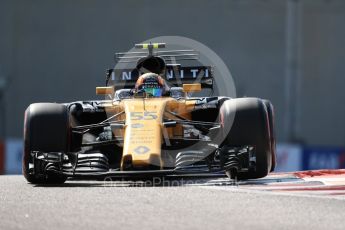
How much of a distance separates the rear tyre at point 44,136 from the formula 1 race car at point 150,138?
0.01 metres

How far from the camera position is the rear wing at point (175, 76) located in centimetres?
1358

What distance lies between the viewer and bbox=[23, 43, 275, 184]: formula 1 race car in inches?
418

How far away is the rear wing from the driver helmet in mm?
1148

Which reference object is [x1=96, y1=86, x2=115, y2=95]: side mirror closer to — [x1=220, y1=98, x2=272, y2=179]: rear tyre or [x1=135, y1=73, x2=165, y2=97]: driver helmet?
[x1=135, y1=73, x2=165, y2=97]: driver helmet

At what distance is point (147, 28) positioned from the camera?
3831 centimetres

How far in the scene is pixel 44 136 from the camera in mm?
10992

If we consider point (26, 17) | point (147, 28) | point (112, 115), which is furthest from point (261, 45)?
point (112, 115)

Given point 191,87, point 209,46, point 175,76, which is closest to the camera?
point 191,87

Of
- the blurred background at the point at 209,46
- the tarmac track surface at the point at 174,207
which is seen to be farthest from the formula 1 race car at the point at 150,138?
the blurred background at the point at 209,46

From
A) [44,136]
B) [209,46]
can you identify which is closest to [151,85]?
[44,136]

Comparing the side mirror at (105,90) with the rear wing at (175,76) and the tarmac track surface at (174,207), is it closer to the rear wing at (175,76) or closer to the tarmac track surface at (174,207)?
the rear wing at (175,76)

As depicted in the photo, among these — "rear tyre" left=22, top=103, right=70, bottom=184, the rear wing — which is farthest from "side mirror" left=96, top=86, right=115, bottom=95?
"rear tyre" left=22, top=103, right=70, bottom=184

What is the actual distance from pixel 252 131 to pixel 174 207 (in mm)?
2863

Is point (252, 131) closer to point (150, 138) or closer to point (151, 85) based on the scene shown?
point (150, 138)
